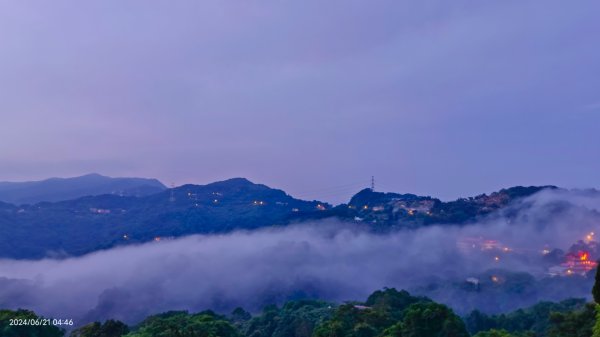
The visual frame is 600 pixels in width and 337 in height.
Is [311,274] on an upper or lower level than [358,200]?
lower

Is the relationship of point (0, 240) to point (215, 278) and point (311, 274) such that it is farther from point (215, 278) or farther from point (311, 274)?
point (311, 274)

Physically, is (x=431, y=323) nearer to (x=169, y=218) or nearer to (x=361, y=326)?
(x=361, y=326)

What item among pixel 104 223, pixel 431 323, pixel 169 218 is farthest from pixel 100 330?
pixel 104 223

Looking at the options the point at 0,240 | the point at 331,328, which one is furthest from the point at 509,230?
the point at 0,240

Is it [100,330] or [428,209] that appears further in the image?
[428,209]

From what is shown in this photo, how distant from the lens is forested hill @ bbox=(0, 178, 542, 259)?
140375 millimetres

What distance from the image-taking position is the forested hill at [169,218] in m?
140

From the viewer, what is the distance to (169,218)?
18350cm

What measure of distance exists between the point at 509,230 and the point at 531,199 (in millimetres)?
29208

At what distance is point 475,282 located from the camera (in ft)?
248

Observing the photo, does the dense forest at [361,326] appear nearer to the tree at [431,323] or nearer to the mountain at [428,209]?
the tree at [431,323]

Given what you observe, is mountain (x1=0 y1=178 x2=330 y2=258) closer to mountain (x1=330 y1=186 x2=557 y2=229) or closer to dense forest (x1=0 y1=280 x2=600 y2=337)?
mountain (x1=330 y1=186 x2=557 y2=229)

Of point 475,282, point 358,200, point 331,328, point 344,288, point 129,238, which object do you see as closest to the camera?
point 331,328

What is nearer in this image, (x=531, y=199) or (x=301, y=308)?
(x=301, y=308)
